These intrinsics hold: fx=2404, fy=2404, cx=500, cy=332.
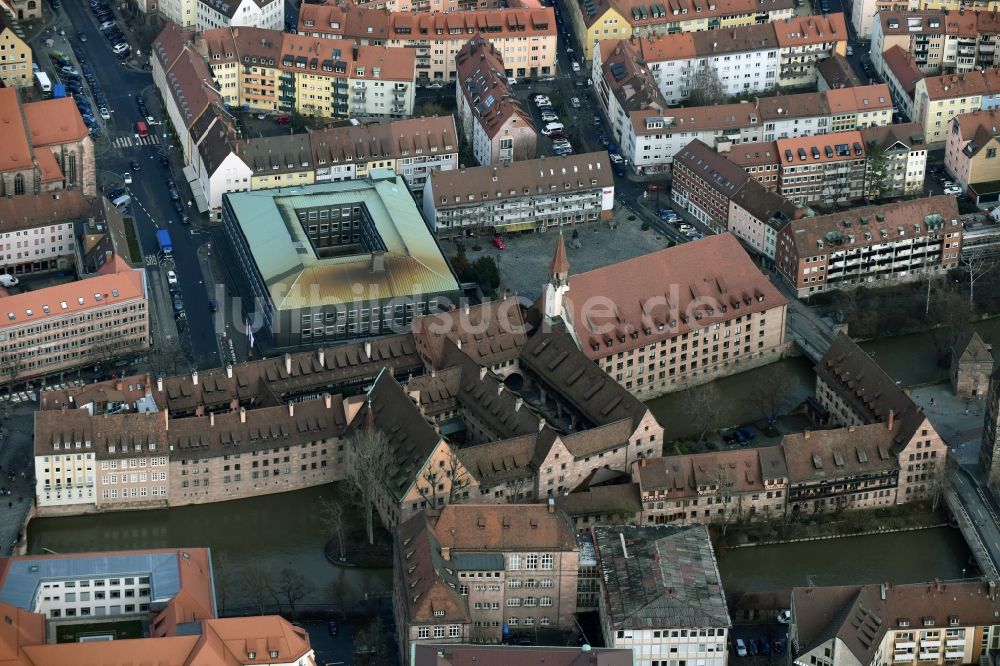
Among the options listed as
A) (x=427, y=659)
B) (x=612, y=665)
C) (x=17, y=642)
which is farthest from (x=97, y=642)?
(x=612, y=665)

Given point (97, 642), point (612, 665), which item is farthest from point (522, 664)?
point (97, 642)

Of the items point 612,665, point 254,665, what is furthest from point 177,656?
point 612,665

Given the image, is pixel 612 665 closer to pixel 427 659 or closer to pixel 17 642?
pixel 427 659

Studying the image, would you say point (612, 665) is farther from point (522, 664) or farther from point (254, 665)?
point (254, 665)

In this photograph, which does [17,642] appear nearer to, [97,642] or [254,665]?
[97,642]

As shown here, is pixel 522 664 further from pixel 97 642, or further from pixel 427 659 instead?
pixel 97 642

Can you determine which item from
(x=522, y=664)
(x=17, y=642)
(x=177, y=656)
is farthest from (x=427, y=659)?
(x=17, y=642)
